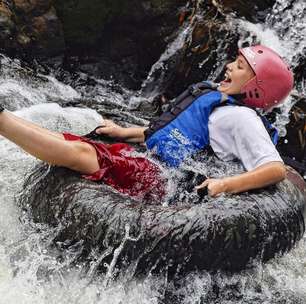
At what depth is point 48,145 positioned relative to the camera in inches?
141

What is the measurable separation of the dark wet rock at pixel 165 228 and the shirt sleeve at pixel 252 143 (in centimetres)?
23

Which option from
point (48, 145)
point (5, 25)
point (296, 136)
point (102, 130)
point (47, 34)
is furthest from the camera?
point (47, 34)

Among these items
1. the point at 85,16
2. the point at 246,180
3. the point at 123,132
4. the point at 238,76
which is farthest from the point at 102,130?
the point at 85,16

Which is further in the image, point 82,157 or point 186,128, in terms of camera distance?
point 186,128

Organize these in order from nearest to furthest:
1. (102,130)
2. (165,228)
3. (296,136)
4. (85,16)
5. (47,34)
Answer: (165,228)
(102,130)
(296,136)
(47,34)
(85,16)

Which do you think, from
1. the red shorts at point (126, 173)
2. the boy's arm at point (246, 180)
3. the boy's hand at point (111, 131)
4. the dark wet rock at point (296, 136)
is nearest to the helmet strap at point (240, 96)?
the boy's arm at point (246, 180)

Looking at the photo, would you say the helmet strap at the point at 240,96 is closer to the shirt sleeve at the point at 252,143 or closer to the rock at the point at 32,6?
the shirt sleeve at the point at 252,143

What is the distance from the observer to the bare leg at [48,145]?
137 inches

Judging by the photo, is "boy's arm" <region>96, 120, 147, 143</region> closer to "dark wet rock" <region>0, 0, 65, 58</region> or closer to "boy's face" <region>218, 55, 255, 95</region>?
"boy's face" <region>218, 55, 255, 95</region>

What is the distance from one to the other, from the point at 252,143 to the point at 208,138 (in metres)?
0.46

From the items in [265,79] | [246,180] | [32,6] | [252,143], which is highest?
[265,79]

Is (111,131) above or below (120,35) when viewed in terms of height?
above

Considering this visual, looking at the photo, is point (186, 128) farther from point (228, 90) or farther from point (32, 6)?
point (32, 6)

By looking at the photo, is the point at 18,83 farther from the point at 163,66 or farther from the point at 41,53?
the point at 163,66
